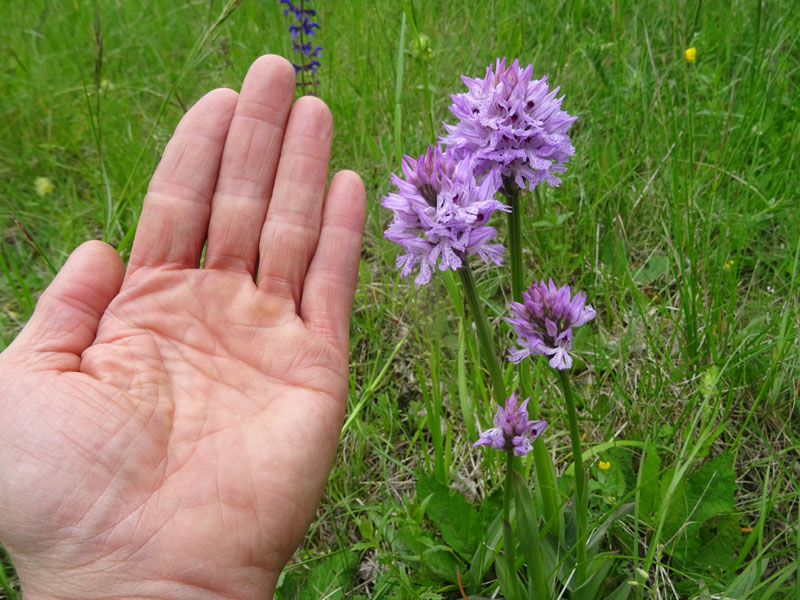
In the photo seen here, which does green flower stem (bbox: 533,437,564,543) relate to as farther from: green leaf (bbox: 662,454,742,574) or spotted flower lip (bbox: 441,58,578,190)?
spotted flower lip (bbox: 441,58,578,190)

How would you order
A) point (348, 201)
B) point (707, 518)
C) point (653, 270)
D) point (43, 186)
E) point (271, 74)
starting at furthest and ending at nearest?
point (43, 186), point (653, 270), point (271, 74), point (348, 201), point (707, 518)

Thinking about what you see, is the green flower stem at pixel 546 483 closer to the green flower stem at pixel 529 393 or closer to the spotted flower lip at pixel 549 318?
the green flower stem at pixel 529 393

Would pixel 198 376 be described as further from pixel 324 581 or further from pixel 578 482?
pixel 578 482

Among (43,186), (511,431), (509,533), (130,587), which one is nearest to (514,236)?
(511,431)

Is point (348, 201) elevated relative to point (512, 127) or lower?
lower

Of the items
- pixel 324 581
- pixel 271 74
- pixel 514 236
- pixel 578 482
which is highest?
pixel 271 74

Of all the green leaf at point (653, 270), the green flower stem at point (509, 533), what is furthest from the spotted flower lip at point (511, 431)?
the green leaf at point (653, 270)

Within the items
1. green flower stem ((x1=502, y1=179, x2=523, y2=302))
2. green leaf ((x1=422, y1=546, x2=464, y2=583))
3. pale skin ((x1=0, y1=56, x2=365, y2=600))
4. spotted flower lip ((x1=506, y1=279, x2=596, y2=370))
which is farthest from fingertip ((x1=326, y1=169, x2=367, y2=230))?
green leaf ((x1=422, y1=546, x2=464, y2=583))
